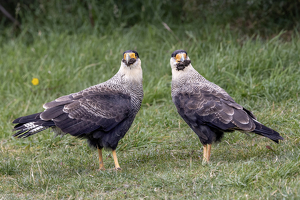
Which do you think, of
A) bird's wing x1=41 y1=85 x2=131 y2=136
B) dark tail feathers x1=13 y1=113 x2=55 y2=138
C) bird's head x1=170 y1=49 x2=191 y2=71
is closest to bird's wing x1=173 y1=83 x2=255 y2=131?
bird's head x1=170 y1=49 x2=191 y2=71

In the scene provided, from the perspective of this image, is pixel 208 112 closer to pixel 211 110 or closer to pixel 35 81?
pixel 211 110

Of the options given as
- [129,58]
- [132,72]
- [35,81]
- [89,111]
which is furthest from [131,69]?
[35,81]

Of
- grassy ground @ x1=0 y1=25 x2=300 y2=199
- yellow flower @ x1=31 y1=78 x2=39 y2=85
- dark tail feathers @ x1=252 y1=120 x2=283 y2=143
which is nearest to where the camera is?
grassy ground @ x1=0 y1=25 x2=300 y2=199

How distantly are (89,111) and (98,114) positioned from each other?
112 mm

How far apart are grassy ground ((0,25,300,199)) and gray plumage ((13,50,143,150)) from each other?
44cm

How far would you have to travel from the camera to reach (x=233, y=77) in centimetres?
619

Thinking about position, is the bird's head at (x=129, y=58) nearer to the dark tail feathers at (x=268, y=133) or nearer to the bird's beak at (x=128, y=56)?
the bird's beak at (x=128, y=56)

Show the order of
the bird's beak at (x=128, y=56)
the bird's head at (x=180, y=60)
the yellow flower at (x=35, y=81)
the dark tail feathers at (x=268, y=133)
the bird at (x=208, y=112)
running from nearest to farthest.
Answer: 1. the dark tail feathers at (x=268, y=133)
2. the bird at (x=208, y=112)
3. the bird's beak at (x=128, y=56)
4. the bird's head at (x=180, y=60)
5. the yellow flower at (x=35, y=81)

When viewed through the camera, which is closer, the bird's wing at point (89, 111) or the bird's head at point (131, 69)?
the bird's wing at point (89, 111)

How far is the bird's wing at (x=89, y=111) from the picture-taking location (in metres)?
4.18

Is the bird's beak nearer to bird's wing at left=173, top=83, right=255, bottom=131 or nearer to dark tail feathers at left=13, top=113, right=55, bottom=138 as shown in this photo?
bird's wing at left=173, top=83, right=255, bottom=131

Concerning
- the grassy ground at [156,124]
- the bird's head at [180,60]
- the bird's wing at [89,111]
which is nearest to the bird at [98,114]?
the bird's wing at [89,111]

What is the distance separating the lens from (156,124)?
5578mm

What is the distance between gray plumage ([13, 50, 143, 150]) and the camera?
13.7ft
